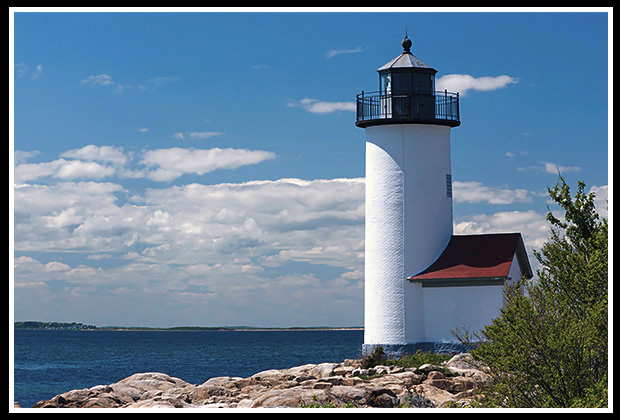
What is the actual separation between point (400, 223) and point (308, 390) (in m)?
9.33

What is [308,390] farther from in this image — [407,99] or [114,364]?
[114,364]

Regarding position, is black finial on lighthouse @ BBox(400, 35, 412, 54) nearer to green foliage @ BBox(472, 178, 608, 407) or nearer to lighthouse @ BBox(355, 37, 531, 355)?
lighthouse @ BBox(355, 37, 531, 355)

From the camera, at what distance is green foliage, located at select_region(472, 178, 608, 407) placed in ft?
46.7

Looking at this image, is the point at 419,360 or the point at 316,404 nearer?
the point at 316,404

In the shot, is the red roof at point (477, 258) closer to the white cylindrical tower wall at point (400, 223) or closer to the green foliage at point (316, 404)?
the white cylindrical tower wall at point (400, 223)

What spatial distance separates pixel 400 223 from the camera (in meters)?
25.6

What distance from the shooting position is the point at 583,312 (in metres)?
15.6

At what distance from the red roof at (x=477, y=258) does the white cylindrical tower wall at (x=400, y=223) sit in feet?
1.26

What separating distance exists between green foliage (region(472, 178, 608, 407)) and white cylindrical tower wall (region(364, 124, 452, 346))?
959 centimetres

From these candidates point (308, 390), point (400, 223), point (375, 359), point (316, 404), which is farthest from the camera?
point (400, 223)

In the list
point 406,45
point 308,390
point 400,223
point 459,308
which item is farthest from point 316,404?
point 406,45

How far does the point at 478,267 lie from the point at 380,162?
407 cm

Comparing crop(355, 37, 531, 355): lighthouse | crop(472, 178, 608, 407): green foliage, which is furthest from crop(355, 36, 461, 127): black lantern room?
crop(472, 178, 608, 407): green foliage

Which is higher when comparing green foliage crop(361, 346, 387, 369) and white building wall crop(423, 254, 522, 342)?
white building wall crop(423, 254, 522, 342)
